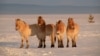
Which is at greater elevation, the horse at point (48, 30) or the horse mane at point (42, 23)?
the horse mane at point (42, 23)

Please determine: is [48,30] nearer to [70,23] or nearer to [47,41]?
[47,41]

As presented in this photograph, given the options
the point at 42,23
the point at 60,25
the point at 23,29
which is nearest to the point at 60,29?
the point at 60,25

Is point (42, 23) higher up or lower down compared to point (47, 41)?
higher up

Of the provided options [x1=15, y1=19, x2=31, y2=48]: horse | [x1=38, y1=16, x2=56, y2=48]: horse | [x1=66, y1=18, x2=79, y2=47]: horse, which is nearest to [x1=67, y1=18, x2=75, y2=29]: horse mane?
[x1=66, y1=18, x2=79, y2=47]: horse

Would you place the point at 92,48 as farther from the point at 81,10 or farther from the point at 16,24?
the point at 16,24

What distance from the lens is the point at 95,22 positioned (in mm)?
4297

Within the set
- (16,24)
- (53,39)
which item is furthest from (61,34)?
(16,24)

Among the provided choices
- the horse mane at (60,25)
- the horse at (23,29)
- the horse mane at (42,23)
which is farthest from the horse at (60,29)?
the horse at (23,29)

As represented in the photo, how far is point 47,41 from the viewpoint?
14.1ft

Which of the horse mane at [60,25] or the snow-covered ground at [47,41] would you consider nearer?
the snow-covered ground at [47,41]

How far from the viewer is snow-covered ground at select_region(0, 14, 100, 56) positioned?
408 centimetres

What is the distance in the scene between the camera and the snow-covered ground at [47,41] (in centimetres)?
408

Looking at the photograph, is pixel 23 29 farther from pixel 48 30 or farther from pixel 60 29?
pixel 60 29

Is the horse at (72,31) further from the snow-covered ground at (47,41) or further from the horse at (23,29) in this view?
the horse at (23,29)
